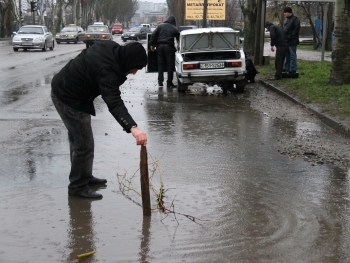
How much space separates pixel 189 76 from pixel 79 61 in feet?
32.0

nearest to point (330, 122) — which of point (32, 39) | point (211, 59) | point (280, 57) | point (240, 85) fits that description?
point (240, 85)

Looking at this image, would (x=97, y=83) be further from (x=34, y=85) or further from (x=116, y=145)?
(x=34, y=85)

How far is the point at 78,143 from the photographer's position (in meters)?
6.33

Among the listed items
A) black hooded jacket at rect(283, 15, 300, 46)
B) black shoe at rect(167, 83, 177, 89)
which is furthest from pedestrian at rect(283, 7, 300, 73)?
black shoe at rect(167, 83, 177, 89)

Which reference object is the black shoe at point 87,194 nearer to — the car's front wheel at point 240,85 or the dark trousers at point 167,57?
the car's front wheel at point 240,85

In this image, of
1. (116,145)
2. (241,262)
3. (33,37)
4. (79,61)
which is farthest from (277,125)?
(33,37)

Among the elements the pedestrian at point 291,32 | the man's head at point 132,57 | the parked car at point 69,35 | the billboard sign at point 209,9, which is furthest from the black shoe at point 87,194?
the parked car at point 69,35

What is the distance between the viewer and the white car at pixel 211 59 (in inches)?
617

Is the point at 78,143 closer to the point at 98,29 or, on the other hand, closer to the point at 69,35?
the point at 98,29

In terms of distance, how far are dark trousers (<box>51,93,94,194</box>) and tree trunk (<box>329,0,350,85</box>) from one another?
33.4ft

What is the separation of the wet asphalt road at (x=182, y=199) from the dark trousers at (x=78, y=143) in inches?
8.9

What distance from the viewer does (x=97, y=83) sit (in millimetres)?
5855

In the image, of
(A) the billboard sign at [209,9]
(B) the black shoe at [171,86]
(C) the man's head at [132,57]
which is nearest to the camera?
(C) the man's head at [132,57]

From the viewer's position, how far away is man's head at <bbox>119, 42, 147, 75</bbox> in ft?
19.1
